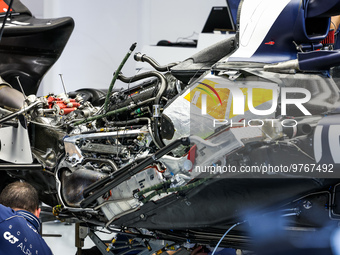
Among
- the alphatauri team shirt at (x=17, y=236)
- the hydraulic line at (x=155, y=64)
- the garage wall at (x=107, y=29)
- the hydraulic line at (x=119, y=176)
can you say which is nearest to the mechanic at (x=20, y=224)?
the alphatauri team shirt at (x=17, y=236)

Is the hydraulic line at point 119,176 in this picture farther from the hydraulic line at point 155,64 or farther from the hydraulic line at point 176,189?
the hydraulic line at point 155,64

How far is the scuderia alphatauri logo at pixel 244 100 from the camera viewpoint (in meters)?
2.80

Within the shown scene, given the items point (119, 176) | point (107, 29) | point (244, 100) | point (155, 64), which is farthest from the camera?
point (107, 29)

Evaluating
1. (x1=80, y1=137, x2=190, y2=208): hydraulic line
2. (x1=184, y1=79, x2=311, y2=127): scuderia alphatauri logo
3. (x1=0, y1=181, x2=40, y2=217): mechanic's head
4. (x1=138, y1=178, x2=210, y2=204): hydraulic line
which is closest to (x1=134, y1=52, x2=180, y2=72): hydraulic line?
(x1=184, y1=79, x2=311, y2=127): scuderia alphatauri logo

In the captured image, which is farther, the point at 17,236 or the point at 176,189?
the point at 176,189

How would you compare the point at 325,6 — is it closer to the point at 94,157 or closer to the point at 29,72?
the point at 94,157

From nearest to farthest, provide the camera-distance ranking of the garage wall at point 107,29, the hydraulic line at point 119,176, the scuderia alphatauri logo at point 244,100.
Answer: the scuderia alphatauri logo at point 244,100 < the hydraulic line at point 119,176 < the garage wall at point 107,29

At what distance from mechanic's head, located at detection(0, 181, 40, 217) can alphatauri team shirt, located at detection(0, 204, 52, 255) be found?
20 centimetres

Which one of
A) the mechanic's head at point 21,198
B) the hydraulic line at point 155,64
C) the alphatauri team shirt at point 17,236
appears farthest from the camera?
the hydraulic line at point 155,64

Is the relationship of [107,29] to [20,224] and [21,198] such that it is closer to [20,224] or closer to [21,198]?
[21,198]

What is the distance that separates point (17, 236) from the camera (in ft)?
9.77

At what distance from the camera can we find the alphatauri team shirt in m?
2.92

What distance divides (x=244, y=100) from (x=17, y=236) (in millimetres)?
1444

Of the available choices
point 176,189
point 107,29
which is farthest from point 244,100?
point 107,29
